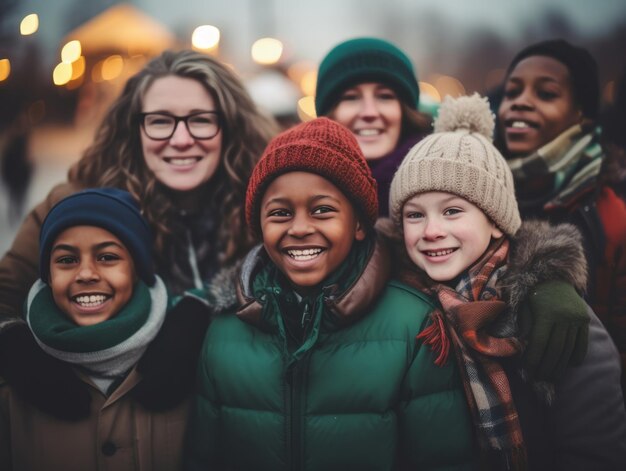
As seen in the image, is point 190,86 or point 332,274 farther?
point 190,86

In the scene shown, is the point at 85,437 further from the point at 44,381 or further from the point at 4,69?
the point at 4,69

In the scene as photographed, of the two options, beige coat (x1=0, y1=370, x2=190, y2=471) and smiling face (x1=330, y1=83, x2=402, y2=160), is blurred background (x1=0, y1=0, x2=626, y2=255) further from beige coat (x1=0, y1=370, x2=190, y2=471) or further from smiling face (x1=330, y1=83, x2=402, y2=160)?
beige coat (x1=0, y1=370, x2=190, y2=471)

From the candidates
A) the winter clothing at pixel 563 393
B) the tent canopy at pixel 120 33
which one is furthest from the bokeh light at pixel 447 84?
the winter clothing at pixel 563 393

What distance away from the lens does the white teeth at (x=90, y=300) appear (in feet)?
6.99

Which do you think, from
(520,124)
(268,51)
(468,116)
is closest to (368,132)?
(468,116)

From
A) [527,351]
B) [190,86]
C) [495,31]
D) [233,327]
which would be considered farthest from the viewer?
[495,31]

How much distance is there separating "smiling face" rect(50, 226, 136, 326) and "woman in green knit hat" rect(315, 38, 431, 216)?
137 cm

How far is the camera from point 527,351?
1876 mm

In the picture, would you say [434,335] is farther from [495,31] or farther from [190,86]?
[495,31]

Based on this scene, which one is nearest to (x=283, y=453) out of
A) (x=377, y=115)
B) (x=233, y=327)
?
(x=233, y=327)

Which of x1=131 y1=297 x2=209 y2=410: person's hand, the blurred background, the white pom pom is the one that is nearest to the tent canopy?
the blurred background

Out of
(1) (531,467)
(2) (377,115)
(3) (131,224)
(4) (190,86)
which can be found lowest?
(1) (531,467)

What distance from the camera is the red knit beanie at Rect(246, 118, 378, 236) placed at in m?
1.97

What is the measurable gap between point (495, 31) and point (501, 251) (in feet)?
26.5
